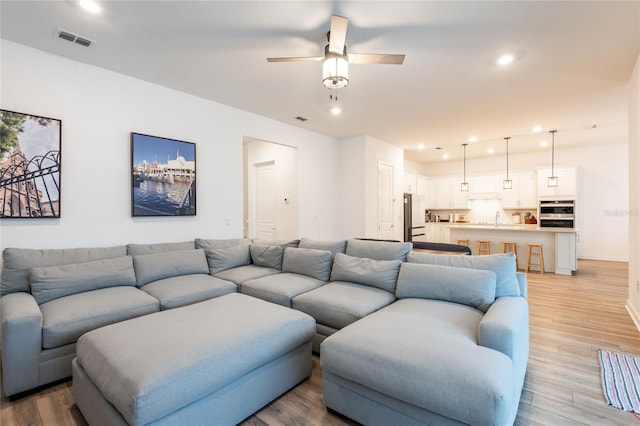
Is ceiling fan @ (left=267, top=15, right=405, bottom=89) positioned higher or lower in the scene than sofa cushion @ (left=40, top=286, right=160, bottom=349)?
higher

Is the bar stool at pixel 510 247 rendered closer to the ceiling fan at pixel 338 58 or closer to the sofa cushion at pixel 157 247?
the ceiling fan at pixel 338 58

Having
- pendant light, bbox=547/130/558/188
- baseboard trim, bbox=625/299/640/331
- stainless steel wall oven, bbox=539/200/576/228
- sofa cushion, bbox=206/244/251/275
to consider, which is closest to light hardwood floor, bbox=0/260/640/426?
baseboard trim, bbox=625/299/640/331

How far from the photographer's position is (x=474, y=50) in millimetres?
2773

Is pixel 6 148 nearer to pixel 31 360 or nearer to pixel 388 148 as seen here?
pixel 31 360

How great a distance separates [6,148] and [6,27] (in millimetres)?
1002

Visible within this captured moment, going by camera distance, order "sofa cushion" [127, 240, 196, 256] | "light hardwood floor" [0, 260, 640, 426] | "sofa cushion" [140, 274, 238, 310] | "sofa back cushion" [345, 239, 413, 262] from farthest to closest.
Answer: "sofa cushion" [127, 240, 196, 256] < "sofa back cushion" [345, 239, 413, 262] < "sofa cushion" [140, 274, 238, 310] < "light hardwood floor" [0, 260, 640, 426]

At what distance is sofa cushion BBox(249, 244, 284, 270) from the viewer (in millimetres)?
3699

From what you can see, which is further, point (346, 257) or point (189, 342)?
point (346, 257)

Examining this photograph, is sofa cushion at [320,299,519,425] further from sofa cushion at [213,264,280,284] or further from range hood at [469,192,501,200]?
range hood at [469,192,501,200]

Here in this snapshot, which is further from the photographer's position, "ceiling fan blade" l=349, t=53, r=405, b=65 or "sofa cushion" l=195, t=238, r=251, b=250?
"sofa cushion" l=195, t=238, r=251, b=250

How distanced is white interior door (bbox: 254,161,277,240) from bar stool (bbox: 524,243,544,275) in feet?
16.9

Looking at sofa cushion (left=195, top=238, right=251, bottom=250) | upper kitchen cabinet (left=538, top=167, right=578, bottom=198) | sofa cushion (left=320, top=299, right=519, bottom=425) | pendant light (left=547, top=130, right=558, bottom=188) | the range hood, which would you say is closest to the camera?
sofa cushion (left=320, top=299, right=519, bottom=425)

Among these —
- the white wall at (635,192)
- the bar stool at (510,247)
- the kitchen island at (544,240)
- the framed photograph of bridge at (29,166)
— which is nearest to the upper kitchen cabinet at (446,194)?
the kitchen island at (544,240)

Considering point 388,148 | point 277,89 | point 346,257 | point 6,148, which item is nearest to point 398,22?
point 277,89
